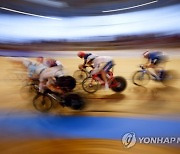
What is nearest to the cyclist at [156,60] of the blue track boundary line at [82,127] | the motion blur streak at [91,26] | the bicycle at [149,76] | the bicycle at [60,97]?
the bicycle at [149,76]

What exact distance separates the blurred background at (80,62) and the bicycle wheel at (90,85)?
0.03 meters

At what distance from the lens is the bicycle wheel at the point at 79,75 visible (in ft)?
4.37

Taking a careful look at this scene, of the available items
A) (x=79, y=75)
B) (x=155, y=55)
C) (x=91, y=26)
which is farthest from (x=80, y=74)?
(x=155, y=55)

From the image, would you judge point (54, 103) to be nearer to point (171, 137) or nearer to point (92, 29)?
point (92, 29)

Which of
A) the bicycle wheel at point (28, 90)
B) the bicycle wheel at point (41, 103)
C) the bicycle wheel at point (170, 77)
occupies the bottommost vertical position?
the bicycle wheel at point (41, 103)

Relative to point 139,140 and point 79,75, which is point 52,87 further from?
point 139,140

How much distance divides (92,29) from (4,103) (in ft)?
1.89

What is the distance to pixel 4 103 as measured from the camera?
54.1 inches

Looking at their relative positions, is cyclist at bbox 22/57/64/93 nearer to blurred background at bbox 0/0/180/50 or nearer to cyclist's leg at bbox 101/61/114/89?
blurred background at bbox 0/0/180/50

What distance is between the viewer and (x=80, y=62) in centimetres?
133

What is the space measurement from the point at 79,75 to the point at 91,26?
0.25 metres

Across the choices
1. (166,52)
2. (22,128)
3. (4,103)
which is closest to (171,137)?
(166,52)

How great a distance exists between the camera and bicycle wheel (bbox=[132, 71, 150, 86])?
4.29ft

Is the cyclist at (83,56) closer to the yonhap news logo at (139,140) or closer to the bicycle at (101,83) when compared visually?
the bicycle at (101,83)
